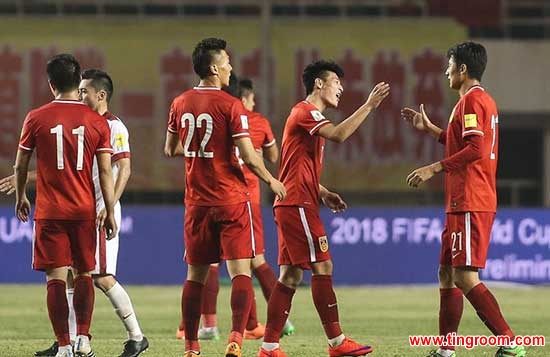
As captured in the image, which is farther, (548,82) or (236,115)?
(548,82)

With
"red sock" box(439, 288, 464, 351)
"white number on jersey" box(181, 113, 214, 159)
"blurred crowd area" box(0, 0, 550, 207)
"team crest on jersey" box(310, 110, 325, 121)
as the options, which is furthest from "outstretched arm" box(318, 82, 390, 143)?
"blurred crowd area" box(0, 0, 550, 207)

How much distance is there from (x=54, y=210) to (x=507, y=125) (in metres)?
21.7

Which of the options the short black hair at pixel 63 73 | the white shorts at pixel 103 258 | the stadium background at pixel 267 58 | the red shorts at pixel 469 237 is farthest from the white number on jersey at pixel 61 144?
the stadium background at pixel 267 58

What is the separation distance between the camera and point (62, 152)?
10.2m

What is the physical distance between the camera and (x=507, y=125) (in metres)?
30.9

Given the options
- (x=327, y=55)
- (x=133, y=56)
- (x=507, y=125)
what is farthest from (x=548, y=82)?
(x=133, y=56)

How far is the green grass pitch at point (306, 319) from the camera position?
1198 centimetres

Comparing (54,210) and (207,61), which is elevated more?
(207,61)

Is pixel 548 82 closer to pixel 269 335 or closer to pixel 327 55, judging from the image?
pixel 327 55

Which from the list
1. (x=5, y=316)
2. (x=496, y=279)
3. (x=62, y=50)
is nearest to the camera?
(x=5, y=316)

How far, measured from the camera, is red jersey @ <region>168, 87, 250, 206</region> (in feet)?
33.6

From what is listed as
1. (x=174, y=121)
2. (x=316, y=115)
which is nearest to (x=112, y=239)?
(x=174, y=121)

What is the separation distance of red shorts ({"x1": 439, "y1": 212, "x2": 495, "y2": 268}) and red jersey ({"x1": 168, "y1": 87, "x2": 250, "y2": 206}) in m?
1.49

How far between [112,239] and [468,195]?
2684mm
